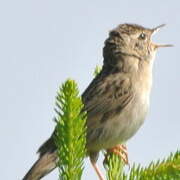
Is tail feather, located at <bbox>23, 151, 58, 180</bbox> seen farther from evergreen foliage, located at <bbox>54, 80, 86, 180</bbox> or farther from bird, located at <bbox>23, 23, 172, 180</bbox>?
evergreen foliage, located at <bbox>54, 80, 86, 180</bbox>

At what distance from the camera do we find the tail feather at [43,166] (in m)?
4.98

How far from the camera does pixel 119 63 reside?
22.8 feet

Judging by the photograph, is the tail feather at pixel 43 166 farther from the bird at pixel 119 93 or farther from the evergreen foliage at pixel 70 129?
the evergreen foliage at pixel 70 129

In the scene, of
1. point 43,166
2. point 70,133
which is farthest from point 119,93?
point 70,133

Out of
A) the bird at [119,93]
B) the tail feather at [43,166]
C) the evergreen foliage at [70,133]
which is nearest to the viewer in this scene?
the evergreen foliage at [70,133]

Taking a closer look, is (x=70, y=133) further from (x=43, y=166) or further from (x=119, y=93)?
(x=119, y=93)

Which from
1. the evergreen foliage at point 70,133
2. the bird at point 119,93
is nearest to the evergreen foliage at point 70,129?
the evergreen foliage at point 70,133

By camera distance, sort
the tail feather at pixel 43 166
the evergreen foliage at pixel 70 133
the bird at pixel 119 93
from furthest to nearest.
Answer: the bird at pixel 119 93 → the tail feather at pixel 43 166 → the evergreen foliage at pixel 70 133

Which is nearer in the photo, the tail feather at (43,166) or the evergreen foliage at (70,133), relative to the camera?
the evergreen foliage at (70,133)

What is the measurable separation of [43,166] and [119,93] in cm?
156

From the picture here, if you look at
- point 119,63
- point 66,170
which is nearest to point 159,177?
point 66,170

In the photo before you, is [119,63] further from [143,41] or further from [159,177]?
[159,177]

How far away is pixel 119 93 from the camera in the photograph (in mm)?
6461

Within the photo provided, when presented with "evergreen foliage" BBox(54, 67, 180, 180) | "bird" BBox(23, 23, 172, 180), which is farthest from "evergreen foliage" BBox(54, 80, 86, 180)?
"bird" BBox(23, 23, 172, 180)
